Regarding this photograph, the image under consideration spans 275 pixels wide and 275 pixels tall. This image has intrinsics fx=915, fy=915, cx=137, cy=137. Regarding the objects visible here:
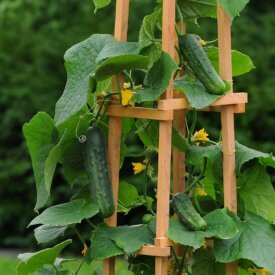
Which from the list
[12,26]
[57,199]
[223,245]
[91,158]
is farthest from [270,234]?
[12,26]

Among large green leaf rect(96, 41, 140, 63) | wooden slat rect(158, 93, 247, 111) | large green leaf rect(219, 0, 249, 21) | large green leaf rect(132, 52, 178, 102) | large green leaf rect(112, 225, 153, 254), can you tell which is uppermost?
large green leaf rect(219, 0, 249, 21)

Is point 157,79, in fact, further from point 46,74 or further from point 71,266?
point 46,74

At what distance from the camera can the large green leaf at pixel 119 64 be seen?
2.24m

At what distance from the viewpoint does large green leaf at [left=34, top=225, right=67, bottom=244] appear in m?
2.46

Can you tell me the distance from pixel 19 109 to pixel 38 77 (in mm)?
270

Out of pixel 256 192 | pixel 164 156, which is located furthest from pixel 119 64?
pixel 256 192

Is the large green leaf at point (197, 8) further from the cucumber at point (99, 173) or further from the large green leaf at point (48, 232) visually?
the large green leaf at point (48, 232)

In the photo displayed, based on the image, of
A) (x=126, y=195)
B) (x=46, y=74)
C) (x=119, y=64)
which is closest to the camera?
(x=119, y=64)

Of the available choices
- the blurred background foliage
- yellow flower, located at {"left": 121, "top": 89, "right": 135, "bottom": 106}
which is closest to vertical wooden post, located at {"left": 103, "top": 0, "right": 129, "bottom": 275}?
yellow flower, located at {"left": 121, "top": 89, "right": 135, "bottom": 106}

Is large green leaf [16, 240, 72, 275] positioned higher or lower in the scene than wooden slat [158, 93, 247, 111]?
lower

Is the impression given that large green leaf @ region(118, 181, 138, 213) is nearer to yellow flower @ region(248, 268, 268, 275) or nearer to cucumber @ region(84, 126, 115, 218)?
cucumber @ region(84, 126, 115, 218)

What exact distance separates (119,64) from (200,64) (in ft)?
0.71

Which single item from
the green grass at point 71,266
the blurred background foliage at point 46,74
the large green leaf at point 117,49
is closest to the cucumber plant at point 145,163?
the large green leaf at point 117,49

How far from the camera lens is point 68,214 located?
2.37m
